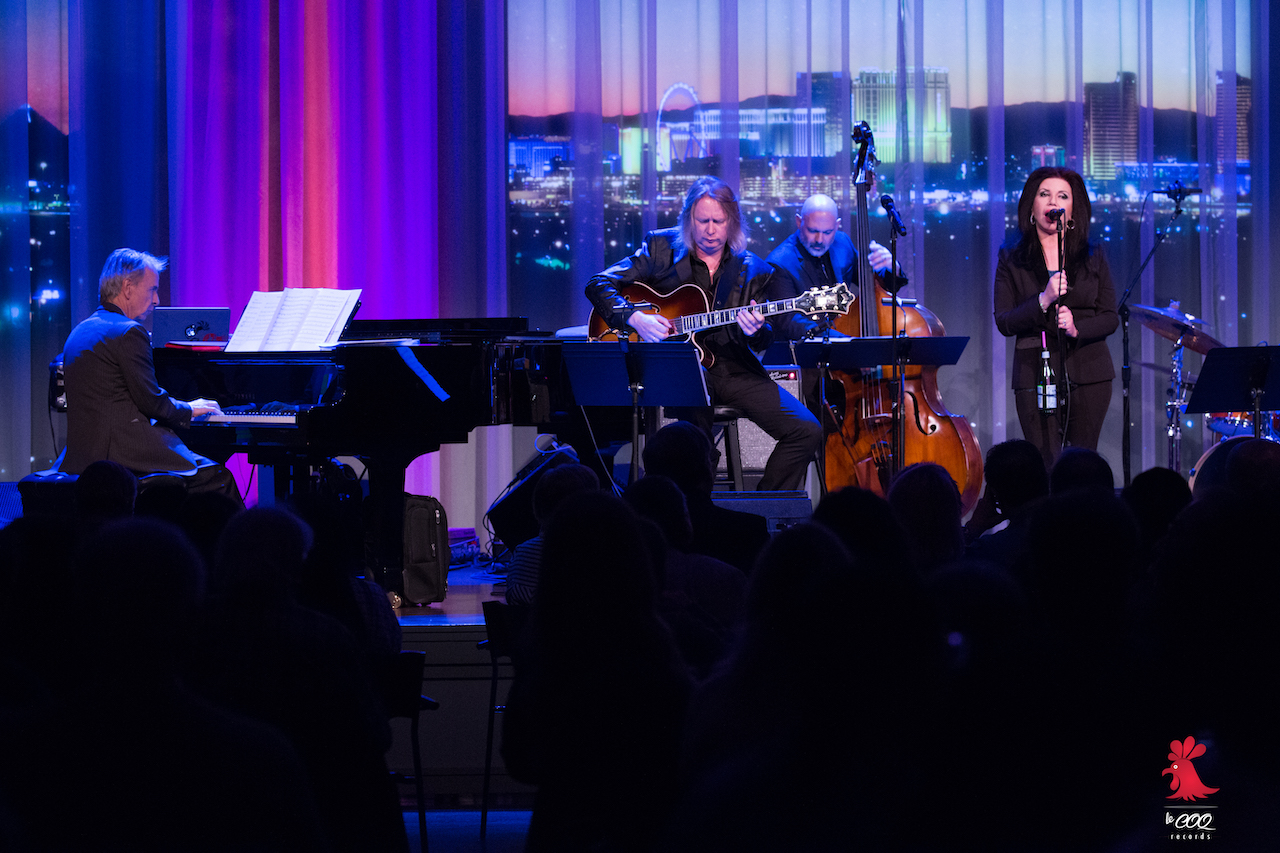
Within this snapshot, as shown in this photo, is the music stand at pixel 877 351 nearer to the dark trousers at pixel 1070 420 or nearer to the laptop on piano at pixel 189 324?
the dark trousers at pixel 1070 420

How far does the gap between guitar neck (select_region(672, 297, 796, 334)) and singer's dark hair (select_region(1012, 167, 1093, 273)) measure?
125 cm

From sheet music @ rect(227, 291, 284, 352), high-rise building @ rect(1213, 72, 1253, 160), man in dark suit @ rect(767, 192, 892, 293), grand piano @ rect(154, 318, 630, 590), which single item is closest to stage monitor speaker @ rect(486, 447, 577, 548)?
grand piano @ rect(154, 318, 630, 590)

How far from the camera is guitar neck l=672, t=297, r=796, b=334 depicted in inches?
218

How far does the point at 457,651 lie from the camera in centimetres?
431

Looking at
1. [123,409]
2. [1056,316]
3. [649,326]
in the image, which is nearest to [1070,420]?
[1056,316]

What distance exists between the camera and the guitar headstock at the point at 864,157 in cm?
566

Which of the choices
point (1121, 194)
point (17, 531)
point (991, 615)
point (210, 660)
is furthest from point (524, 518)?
point (1121, 194)

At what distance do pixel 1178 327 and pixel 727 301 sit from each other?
7.39 ft

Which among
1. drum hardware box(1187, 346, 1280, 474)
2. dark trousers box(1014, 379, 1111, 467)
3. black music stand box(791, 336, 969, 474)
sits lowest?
dark trousers box(1014, 379, 1111, 467)

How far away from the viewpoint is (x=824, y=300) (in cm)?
551

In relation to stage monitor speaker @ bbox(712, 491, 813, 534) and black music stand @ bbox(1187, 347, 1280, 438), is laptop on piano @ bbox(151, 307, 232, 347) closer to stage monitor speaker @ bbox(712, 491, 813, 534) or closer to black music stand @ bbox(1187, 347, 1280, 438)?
stage monitor speaker @ bbox(712, 491, 813, 534)

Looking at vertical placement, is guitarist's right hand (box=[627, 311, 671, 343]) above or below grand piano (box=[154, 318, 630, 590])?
above

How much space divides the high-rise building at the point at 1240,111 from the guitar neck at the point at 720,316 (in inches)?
146

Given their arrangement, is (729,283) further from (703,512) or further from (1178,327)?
(703,512)
